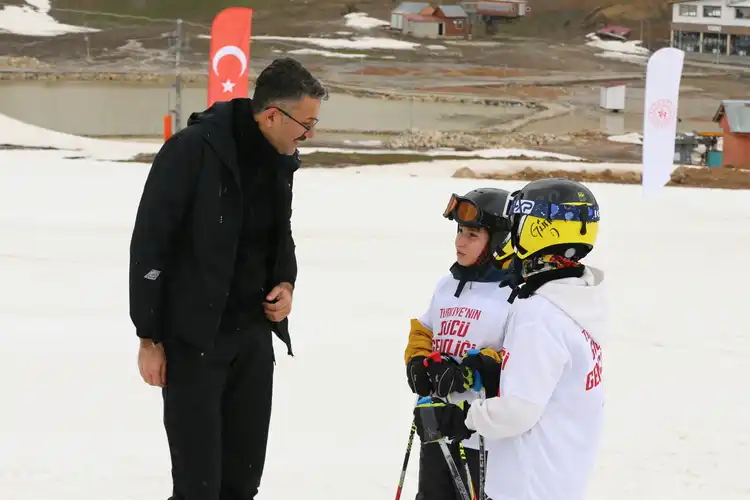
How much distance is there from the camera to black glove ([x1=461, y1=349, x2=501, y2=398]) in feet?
8.02

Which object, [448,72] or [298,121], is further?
[448,72]

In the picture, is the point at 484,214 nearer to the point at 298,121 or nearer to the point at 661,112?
the point at 298,121

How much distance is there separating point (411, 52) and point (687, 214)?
3870 centimetres

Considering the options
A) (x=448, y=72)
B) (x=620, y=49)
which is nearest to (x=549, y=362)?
(x=448, y=72)

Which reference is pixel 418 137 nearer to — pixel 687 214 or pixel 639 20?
pixel 687 214

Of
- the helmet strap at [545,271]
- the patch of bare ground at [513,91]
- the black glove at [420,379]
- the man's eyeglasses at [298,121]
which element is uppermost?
the patch of bare ground at [513,91]

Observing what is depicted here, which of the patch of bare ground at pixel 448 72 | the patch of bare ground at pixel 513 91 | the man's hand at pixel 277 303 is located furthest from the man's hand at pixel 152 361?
the patch of bare ground at pixel 448 72

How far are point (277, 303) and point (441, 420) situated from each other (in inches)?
24.9

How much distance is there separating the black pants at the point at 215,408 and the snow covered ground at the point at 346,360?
96 centimetres

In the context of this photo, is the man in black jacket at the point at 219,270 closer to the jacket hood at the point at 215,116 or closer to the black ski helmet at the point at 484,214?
the jacket hood at the point at 215,116

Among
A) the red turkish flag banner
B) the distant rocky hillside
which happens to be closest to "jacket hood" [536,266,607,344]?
the red turkish flag banner

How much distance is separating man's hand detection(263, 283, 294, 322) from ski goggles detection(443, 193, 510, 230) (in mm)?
468

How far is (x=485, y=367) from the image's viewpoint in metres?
2.45

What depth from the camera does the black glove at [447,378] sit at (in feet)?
7.94
